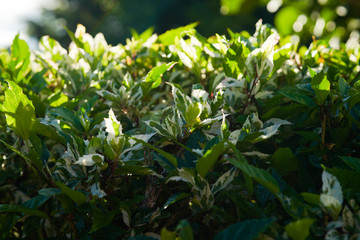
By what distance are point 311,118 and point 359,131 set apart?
0.55ft

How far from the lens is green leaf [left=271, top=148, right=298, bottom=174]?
40.6 inches

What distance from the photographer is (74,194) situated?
97cm

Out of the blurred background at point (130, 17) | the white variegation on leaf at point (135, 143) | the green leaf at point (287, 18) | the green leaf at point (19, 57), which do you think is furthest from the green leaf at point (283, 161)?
the blurred background at point (130, 17)

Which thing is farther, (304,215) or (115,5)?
(115,5)

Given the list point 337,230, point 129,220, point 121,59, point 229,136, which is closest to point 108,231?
point 129,220

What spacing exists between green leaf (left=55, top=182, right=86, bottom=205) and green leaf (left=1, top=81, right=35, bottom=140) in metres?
0.26

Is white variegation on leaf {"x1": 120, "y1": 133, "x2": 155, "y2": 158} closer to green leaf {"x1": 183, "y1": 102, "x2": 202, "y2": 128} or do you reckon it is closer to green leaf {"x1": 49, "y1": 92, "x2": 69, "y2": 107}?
green leaf {"x1": 183, "y1": 102, "x2": 202, "y2": 128}

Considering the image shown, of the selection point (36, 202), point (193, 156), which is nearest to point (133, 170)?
point (193, 156)

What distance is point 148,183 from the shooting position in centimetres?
115

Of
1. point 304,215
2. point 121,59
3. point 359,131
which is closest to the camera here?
point 304,215

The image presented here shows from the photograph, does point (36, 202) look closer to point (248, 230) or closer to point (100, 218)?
point (100, 218)

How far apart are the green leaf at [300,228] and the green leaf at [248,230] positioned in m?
0.04

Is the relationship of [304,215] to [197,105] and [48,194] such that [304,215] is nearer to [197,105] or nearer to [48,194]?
[197,105]

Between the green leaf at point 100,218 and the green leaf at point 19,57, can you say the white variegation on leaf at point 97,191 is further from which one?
the green leaf at point 19,57
